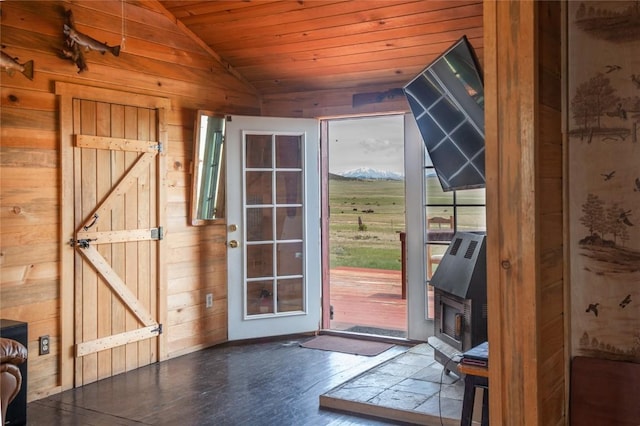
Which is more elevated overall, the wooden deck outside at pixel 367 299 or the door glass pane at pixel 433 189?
the door glass pane at pixel 433 189

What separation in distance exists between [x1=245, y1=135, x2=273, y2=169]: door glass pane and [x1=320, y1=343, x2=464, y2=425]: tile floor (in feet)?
6.81

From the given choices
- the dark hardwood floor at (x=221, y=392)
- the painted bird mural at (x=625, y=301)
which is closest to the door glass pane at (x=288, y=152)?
the dark hardwood floor at (x=221, y=392)

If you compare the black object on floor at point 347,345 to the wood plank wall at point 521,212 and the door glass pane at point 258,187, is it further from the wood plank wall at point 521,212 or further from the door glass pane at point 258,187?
the wood plank wall at point 521,212

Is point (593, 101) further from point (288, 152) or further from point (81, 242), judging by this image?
point (288, 152)

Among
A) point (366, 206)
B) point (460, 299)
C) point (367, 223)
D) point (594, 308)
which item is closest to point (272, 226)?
point (460, 299)

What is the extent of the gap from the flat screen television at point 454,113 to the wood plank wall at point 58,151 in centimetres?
191

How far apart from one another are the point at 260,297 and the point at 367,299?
7.47 ft

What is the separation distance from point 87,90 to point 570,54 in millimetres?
3293

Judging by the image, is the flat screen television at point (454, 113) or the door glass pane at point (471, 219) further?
the door glass pane at point (471, 219)

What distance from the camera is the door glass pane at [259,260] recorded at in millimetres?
5039

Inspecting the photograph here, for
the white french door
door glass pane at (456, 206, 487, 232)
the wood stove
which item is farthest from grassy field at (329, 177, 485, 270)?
the wood stove

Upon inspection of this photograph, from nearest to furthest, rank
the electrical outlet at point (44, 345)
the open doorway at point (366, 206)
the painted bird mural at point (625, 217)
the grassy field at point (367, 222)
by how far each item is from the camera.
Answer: the painted bird mural at point (625, 217) → the electrical outlet at point (44, 345) → the open doorway at point (366, 206) → the grassy field at point (367, 222)

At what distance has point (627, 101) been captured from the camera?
1.59m

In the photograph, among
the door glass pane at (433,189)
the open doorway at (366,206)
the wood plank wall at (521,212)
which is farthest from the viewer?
the open doorway at (366,206)
